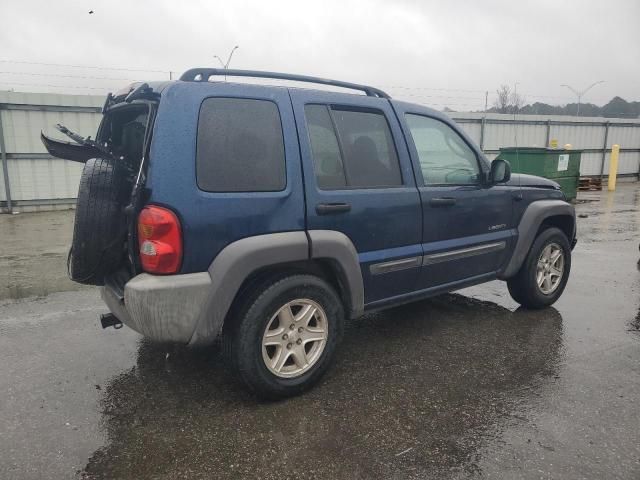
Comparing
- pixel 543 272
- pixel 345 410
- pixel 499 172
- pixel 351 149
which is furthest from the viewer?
pixel 543 272

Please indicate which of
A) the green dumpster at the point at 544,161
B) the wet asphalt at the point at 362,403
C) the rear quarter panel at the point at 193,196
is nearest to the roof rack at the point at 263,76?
the rear quarter panel at the point at 193,196

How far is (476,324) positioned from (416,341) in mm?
722

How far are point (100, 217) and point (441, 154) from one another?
2505 millimetres

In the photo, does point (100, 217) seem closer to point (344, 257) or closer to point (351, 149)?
point (344, 257)

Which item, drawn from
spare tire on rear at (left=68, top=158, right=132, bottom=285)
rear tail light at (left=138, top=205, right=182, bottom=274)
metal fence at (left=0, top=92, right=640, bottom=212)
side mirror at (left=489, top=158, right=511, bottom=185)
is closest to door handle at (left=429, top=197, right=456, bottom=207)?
side mirror at (left=489, top=158, right=511, bottom=185)

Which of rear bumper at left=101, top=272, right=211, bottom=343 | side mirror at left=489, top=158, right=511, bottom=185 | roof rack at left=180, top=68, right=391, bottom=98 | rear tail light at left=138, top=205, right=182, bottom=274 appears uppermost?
roof rack at left=180, top=68, right=391, bottom=98

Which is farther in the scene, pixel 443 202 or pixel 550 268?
pixel 550 268

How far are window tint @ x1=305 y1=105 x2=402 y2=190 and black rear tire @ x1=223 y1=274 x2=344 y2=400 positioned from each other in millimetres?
651

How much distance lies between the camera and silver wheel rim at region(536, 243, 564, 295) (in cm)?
455

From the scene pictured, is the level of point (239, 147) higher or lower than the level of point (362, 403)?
higher

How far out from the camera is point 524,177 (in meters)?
4.43

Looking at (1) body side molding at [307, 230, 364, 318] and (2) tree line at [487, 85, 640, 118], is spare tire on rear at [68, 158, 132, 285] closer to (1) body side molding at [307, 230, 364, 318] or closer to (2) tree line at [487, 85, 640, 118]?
(1) body side molding at [307, 230, 364, 318]

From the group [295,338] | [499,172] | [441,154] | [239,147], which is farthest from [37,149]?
[499,172]

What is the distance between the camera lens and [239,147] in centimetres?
273
